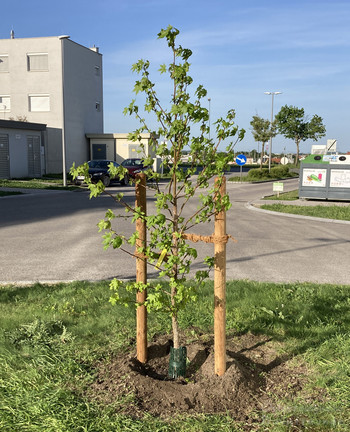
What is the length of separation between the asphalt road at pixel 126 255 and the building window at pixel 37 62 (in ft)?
90.4

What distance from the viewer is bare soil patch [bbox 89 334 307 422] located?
3273 mm

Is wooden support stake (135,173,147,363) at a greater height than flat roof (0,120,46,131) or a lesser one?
lesser

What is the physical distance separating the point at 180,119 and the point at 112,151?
40.1m

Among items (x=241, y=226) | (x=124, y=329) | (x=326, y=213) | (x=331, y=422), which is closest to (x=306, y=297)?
(x=124, y=329)

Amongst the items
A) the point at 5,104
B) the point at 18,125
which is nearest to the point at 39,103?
the point at 5,104

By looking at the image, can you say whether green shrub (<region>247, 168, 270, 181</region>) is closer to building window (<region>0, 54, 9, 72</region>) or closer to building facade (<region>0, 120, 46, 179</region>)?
building facade (<region>0, 120, 46, 179</region>)

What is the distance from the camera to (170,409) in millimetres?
3232

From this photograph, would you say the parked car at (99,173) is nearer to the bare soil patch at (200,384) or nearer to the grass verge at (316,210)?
the grass verge at (316,210)

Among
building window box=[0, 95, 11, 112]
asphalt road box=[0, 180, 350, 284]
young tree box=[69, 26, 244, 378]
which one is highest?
building window box=[0, 95, 11, 112]

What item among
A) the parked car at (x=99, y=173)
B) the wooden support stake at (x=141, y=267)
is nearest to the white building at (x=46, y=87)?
the parked car at (x=99, y=173)

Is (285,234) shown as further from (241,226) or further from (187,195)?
(187,195)

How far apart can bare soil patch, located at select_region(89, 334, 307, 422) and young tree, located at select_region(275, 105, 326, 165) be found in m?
56.3

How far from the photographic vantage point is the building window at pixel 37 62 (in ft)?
130

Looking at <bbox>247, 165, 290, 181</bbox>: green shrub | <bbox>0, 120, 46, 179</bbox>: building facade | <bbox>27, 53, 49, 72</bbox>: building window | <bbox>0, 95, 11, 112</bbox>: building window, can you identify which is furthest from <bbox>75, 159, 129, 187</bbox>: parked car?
<bbox>0, 95, 11, 112</bbox>: building window
